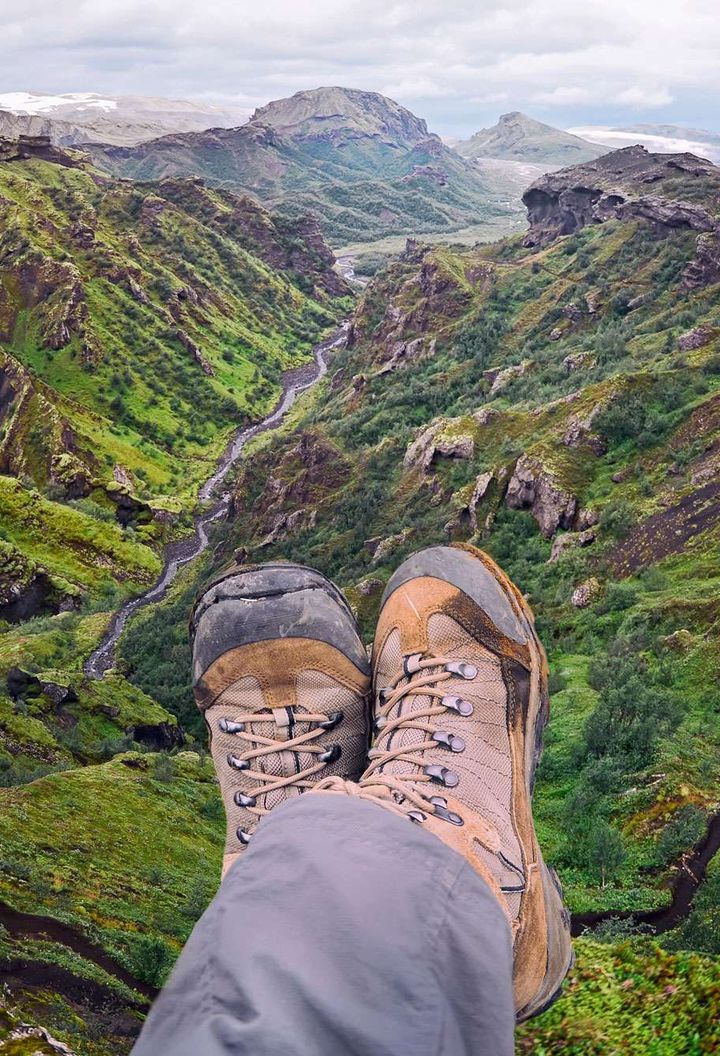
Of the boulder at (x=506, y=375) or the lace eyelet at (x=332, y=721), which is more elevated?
the lace eyelet at (x=332, y=721)

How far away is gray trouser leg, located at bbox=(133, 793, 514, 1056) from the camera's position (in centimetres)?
218

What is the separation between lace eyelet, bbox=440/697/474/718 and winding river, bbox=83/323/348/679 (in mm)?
43337

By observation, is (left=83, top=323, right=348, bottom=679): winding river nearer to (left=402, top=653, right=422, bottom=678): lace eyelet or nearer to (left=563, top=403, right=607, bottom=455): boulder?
(left=563, top=403, right=607, bottom=455): boulder

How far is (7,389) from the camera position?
81.7m

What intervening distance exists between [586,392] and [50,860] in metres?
31.6

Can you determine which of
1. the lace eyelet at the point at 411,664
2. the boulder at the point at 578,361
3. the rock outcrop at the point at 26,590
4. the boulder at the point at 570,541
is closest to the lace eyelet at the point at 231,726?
the lace eyelet at the point at 411,664

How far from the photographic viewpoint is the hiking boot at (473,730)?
3789 mm

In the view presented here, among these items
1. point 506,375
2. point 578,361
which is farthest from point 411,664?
point 506,375

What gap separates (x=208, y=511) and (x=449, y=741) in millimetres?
77071

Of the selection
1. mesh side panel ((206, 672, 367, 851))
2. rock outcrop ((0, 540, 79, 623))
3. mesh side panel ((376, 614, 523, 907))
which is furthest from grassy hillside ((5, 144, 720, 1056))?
mesh side panel ((206, 672, 367, 851))

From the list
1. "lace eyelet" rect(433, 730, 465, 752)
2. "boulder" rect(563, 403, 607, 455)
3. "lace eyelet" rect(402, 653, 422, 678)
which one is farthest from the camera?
"boulder" rect(563, 403, 607, 455)

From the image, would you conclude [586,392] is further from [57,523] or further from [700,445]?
[57,523]

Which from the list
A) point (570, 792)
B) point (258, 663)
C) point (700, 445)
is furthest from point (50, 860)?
point (700, 445)

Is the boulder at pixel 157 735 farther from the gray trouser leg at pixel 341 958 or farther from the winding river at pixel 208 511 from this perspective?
the gray trouser leg at pixel 341 958
